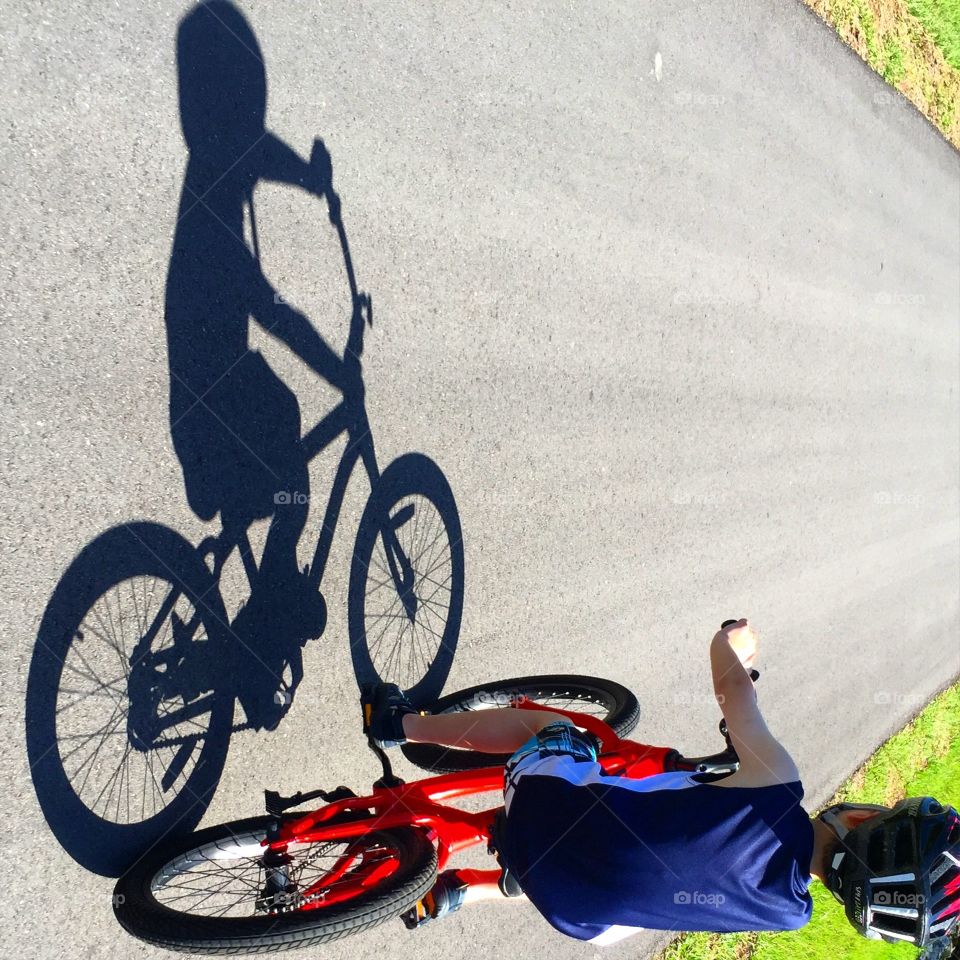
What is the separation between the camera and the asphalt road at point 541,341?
3459 mm

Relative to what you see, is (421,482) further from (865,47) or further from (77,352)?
(865,47)

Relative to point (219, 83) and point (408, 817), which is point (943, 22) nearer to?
point (219, 83)

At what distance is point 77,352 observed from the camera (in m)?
3.48

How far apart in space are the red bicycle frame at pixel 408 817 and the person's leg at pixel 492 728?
0.15 metres

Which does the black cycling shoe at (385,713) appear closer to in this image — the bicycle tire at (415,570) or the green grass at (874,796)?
the bicycle tire at (415,570)

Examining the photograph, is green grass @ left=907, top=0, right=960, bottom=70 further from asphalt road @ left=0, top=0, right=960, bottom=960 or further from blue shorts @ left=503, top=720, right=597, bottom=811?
blue shorts @ left=503, top=720, right=597, bottom=811

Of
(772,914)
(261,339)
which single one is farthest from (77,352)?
(772,914)

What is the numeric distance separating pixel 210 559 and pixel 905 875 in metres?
3.15

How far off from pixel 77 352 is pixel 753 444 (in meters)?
4.88

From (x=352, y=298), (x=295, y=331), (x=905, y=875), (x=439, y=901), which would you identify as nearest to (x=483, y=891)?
(x=439, y=901)

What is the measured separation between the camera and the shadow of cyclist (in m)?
3.78

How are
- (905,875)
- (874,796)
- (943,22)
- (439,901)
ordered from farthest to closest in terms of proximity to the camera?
1. (943,22)
2. (874,796)
3. (439,901)
4. (905,875)

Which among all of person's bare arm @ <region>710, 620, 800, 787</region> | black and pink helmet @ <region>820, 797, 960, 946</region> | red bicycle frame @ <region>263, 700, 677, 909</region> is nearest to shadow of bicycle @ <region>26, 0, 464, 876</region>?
red bicycle frame @ <region>263, 700, 677, 909</region>

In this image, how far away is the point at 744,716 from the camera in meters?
3.04
